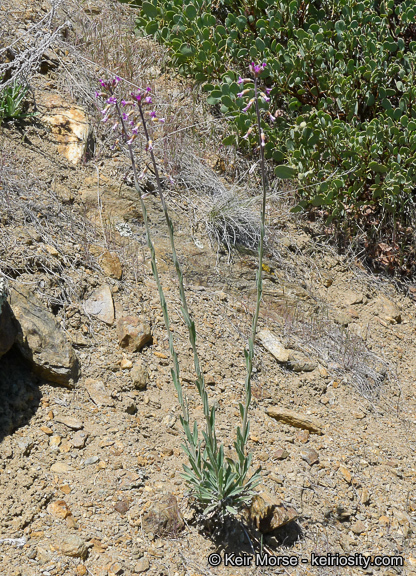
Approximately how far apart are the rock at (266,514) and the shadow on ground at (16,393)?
1.09 meters

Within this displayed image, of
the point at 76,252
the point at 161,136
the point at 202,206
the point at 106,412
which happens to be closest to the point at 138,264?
the point at 76,252

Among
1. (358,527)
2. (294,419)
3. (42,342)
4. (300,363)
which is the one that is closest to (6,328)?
(42,342)

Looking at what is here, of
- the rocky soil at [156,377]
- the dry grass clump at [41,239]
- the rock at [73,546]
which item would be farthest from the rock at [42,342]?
the rock at [73,546]

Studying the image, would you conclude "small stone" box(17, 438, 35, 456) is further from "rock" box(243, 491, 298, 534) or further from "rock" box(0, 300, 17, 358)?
"rock" box(243, 491, 298, 534)

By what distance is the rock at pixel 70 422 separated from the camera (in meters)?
2.65

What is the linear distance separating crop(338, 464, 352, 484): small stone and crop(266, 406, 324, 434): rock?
226 mm

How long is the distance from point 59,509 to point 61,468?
188 mm

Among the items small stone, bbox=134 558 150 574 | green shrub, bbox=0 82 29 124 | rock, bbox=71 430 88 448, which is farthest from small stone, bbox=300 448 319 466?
green shrub, bbox=0 82 29 124

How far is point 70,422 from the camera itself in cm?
266

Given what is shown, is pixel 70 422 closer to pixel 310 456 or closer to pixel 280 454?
pixel 280 454

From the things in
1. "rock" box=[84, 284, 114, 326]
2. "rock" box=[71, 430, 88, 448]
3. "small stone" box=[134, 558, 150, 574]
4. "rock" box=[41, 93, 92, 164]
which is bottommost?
"small stone" box=[134, 558, 150, 574]

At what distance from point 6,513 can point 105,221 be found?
197 cm

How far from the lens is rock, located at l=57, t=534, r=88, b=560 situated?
88.2 inches

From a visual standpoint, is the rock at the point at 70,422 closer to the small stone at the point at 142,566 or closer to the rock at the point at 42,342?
the rock at the point at 42,342
